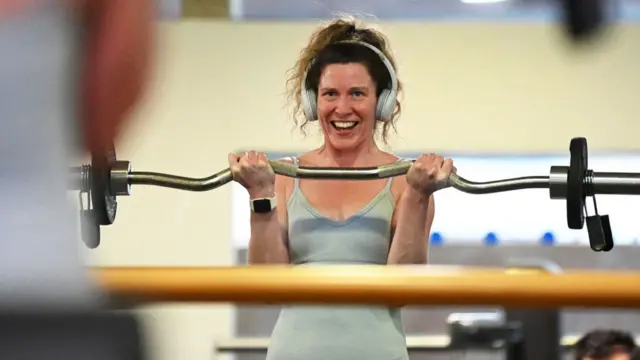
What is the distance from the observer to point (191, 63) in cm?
324

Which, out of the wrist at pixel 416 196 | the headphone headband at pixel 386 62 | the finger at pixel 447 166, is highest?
the headphone headband at pixel 386 62

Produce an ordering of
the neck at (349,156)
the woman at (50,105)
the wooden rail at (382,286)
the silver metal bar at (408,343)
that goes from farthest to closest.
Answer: the silver metal bar at (408,343) < the neck at (349,156) < the wooden rail at (382,286) < the woman at (50,105)

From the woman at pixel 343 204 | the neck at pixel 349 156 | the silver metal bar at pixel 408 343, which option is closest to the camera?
the woman at pixel 343 204

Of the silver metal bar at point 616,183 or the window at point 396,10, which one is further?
the window at point 396,10

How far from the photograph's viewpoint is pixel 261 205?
133cm

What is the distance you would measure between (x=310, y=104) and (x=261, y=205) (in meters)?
0.21

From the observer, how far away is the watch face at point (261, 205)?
1.33m

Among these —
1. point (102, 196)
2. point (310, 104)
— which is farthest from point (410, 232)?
point (102, 196)

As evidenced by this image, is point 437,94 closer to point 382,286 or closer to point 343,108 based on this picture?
point 343,108

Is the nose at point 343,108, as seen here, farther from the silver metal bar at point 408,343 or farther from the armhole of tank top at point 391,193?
the silver metal bar at point 408,343

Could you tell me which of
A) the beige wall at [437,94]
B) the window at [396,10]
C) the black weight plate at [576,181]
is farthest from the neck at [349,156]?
the beige wall at [437,94]

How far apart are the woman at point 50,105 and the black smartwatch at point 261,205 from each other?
32.5 inches

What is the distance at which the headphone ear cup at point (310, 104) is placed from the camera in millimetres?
1441

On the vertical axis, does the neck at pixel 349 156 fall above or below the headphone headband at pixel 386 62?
below
